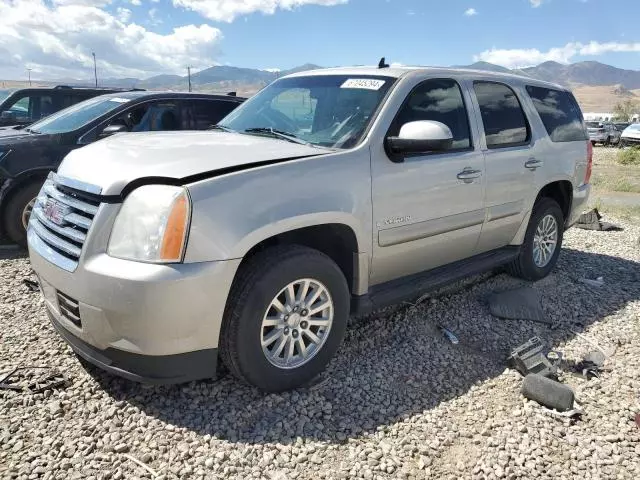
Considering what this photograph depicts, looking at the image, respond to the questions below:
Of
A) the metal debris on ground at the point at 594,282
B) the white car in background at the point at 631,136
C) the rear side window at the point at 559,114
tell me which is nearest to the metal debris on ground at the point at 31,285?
the rear side window at the point at 559,114

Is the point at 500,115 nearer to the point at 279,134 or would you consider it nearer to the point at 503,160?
the point at 503,160

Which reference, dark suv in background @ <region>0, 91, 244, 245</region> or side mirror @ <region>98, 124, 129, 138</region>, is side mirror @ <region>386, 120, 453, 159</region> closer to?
dark suv in background @ <region>0, 91, 244, 245</region>

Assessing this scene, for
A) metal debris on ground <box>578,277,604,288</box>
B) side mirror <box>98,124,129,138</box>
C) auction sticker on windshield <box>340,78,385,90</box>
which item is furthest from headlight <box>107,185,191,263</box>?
metal debris on ground <box>578,277,604,288</box>

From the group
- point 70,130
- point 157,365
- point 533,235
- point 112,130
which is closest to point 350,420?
point 157,365

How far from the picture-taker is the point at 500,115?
441 cm

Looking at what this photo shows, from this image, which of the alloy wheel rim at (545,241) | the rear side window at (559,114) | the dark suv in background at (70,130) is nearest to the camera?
the rear side window at (559,114)

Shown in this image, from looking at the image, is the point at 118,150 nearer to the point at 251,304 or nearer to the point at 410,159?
the point at 251,304

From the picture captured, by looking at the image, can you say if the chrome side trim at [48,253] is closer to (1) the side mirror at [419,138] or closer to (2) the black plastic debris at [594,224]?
(1) the side mirror at [419,138]

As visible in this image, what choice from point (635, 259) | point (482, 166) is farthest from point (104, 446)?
point (635, 259)

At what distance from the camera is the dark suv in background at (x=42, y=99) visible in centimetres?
857

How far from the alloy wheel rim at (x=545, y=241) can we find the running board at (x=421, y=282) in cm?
57

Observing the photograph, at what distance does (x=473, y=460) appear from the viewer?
2658mm

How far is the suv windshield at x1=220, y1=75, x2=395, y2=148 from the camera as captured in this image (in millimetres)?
3438

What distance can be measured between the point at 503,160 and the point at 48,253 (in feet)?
11.0
